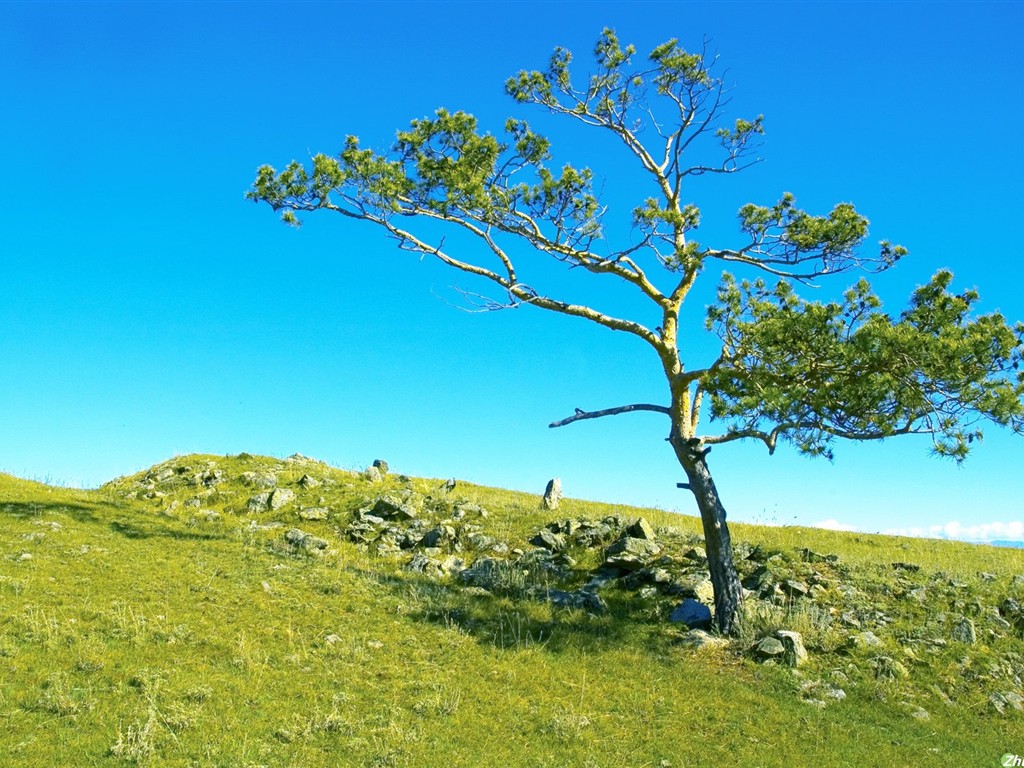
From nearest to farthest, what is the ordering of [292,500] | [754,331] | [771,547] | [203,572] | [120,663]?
[120,663] → [754,331] → [203,572] → [771,547] → [292,500]

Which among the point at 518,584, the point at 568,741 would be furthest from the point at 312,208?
the point at 568,741

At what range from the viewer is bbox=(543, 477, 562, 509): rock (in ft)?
98.6

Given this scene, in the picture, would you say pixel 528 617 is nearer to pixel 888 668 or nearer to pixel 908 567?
pixel 888 668

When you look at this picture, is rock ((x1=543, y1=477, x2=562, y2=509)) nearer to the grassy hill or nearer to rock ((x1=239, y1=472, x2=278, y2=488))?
the grassy hill

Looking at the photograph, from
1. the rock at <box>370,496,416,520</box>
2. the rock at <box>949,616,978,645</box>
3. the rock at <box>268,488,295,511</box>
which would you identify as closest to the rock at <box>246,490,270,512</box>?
the rock at <box>268,488,295,511</box>

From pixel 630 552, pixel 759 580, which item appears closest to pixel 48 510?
pixel 630 552

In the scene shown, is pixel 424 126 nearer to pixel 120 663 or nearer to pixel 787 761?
pixel 120 663

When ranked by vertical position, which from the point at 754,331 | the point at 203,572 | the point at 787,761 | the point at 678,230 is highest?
the point at 678,230

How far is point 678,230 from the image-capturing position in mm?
20156

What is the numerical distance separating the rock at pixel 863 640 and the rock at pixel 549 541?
8.60 metres

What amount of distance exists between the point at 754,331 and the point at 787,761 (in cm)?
872

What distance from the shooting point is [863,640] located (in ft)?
56.4

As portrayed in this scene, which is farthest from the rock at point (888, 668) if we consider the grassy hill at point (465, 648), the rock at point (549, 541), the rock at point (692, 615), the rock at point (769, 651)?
the rock at point (549, 541)

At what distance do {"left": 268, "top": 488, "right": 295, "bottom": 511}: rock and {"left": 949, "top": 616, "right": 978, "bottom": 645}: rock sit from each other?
20.8 meters
